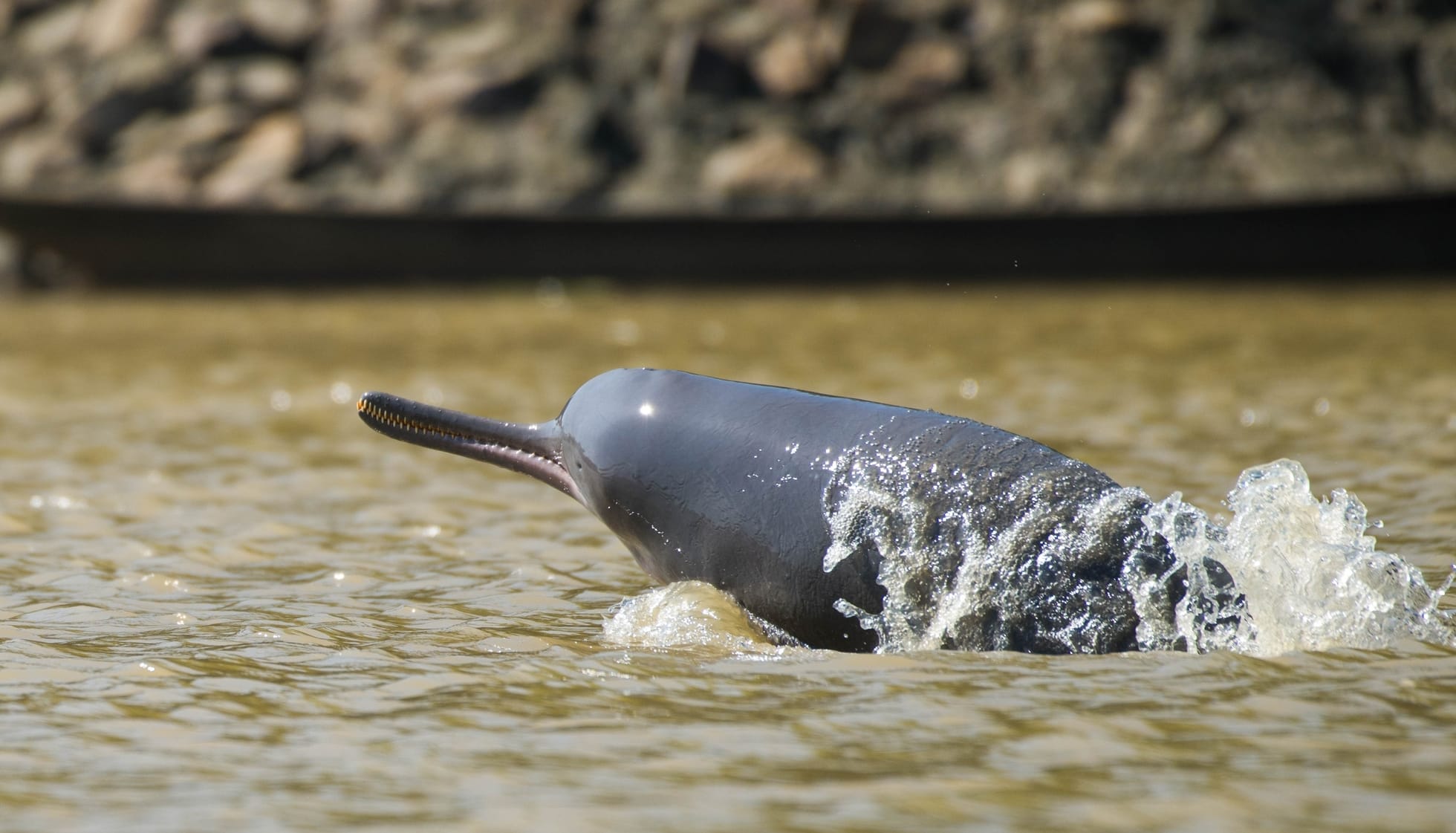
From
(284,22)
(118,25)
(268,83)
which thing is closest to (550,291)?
(268,83)

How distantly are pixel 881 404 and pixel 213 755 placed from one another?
2163mm

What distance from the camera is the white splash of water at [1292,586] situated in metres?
4.43

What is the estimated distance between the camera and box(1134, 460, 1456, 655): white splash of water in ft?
14.5

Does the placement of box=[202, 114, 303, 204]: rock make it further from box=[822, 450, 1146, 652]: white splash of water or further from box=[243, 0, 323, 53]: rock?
box=[822, 450, 1146, 652]: white splash of water

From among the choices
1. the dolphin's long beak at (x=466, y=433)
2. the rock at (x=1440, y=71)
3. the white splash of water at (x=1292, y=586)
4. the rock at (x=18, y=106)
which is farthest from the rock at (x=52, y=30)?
the white splash of water at (x=1292, y=586)

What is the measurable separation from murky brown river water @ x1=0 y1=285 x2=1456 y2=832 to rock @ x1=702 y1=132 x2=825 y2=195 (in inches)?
267

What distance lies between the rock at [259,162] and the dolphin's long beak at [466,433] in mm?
13179

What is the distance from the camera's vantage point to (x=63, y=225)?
16.5 m

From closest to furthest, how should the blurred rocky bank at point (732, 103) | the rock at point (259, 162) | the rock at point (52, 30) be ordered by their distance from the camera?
the blurred rocky bank at point (732, 103) → the rock at point (259, 162) → the rock at point (52, 30)

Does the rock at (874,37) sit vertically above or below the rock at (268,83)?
above

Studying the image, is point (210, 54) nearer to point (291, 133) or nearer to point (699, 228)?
point (291, 133)

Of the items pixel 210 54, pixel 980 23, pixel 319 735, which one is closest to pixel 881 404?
pixel 319 735

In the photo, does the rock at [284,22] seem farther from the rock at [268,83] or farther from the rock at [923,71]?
the rock at [923,71]

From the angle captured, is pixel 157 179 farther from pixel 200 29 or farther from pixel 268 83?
pixel 200 29
